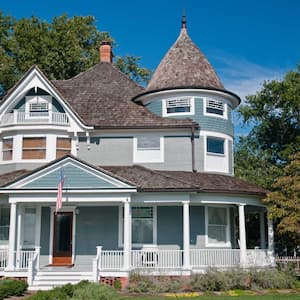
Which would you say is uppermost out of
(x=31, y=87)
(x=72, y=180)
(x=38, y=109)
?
(x=31, y=87)

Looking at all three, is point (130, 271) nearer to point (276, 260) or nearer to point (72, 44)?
point (276, 260)

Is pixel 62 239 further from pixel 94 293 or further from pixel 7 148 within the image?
pixel 94 293

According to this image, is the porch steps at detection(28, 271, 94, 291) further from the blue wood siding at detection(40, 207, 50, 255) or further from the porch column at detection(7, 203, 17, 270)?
the blue wood siding at detection(40, 207, 50, 255)

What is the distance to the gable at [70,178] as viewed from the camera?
18961 millimetres

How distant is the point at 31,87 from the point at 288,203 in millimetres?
13387

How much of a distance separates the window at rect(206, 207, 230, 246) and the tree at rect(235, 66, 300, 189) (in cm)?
862

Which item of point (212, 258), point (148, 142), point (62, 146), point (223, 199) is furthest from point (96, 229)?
point (223, 199)

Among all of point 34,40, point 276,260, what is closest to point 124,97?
point 276,260

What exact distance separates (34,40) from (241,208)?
75.2ft

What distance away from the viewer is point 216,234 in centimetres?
2159

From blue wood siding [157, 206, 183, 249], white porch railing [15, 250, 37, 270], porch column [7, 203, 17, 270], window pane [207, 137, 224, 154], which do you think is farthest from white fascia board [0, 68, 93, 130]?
white porch railing [15, 250, 37, 270]

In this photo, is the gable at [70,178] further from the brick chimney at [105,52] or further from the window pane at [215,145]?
the brick chimney at [105,52]

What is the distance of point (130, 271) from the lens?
18.3 m

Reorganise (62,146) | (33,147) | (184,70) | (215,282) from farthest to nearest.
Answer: (184,70) → (62,146) → (33,147) → (215,282)
